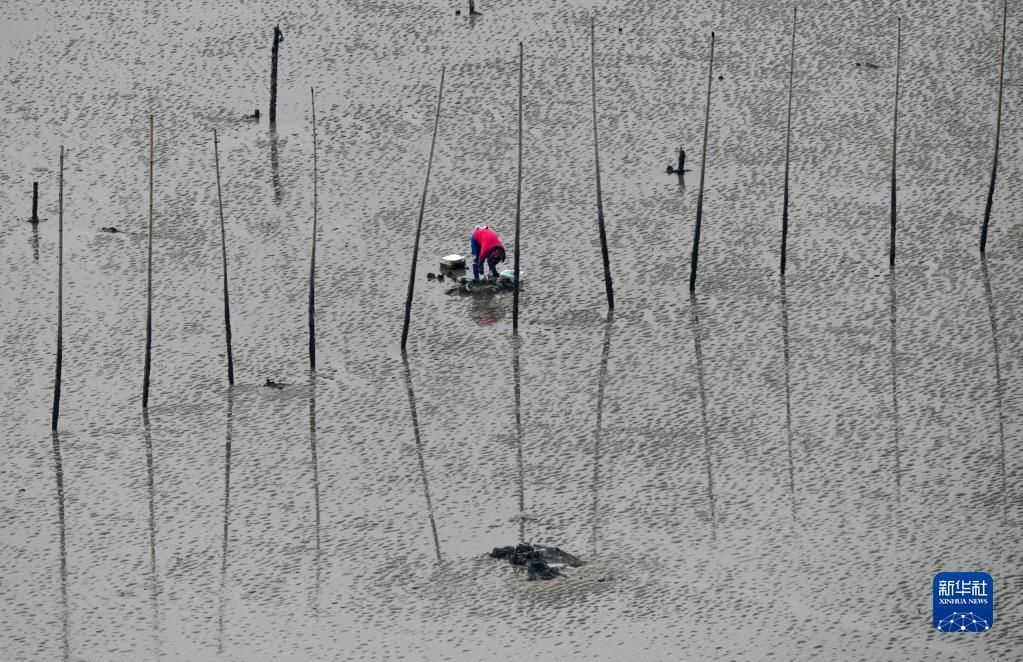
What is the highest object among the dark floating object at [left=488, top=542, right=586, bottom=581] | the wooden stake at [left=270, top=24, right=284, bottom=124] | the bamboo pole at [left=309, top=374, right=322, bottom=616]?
the wooden stake at [left=270, top=24, right=284, bottom=124]

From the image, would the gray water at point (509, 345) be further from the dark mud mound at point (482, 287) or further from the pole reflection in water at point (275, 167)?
the dark mud mound at point (482, 287)

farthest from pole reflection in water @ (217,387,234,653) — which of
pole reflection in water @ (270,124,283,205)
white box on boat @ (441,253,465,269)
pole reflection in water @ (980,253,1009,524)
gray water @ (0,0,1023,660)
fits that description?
pole reflection in water @ (980,253,1009,524)

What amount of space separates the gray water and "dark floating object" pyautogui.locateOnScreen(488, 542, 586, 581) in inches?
17.8

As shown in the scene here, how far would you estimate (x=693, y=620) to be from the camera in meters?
58.5

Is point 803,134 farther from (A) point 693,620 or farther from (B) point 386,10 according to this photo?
(A) point 693,620

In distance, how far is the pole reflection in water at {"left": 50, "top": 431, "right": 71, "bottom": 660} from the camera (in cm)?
5866

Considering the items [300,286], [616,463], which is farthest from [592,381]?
[300,286]

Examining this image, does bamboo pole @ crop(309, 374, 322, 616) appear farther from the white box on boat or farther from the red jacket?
the white box on boat

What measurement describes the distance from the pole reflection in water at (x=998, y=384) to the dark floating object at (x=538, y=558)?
37.2 feet

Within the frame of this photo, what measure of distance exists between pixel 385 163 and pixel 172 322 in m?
14.9

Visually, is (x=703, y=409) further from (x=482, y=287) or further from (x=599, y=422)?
(x=482, y=287)

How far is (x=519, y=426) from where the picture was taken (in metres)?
70.0

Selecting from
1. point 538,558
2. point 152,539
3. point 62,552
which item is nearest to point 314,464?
point 152,539

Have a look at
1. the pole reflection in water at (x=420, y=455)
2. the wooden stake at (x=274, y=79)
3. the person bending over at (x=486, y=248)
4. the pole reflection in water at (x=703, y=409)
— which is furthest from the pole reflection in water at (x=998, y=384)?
the wooden stake at (x=274, y=79)
